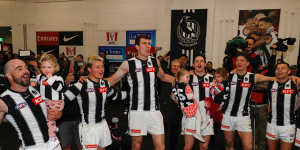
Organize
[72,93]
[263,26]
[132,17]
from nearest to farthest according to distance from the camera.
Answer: [72,93], [263,26], [132,17]

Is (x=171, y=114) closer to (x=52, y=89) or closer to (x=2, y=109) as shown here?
(x=52, y=89)

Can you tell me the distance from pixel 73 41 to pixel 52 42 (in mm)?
1299

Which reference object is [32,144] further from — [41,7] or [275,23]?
[41,7]

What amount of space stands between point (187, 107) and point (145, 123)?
64 centimetres

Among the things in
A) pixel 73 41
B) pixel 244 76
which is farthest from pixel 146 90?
pixel 73 41

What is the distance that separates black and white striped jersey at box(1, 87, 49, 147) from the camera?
1981mm

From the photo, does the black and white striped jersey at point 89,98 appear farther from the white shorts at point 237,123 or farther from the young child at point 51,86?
the white shorts at point 237,123

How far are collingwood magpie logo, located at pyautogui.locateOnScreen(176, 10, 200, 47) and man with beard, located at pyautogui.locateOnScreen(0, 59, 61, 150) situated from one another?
290 inches

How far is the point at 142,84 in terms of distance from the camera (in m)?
3.01

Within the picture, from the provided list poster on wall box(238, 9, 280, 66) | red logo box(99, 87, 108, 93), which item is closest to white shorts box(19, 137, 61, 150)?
red logo box(99, 87, 108, 93)

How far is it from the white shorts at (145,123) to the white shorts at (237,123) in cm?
101

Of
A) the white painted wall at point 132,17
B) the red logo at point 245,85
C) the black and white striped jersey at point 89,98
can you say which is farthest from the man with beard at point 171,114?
the white painted wall at point 132,17

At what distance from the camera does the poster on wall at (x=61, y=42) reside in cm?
1067

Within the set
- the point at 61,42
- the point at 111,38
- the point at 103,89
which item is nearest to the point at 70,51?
the point at 61,42
